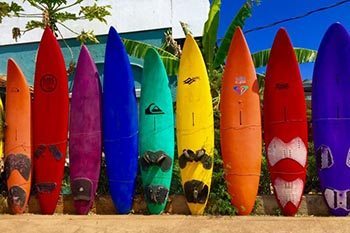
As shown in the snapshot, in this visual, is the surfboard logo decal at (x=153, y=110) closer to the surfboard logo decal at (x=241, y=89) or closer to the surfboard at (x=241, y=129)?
the surfboard at (x=241, y=129)

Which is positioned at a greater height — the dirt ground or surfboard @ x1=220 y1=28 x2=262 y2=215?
surfboard @ x1=220 y1=28 x2=262 y2=215

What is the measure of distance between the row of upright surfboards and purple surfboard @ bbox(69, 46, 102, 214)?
12 mm

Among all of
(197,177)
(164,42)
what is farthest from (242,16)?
(197,177)

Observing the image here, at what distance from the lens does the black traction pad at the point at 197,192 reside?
4.61m

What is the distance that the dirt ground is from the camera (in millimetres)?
4016

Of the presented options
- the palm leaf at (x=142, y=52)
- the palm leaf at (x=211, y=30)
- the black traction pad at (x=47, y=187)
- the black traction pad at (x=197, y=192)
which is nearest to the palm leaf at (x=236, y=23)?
the palm leaf at (x=211, y=30)

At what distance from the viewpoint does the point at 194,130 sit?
15.8 ft

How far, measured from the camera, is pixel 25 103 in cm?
502

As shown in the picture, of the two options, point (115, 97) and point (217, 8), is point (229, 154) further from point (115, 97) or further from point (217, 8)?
point (217, 8)

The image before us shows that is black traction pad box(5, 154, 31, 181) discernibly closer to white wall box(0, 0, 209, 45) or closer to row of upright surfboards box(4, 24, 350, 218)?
row of upright surfboards box(4, 24, 350, 218)

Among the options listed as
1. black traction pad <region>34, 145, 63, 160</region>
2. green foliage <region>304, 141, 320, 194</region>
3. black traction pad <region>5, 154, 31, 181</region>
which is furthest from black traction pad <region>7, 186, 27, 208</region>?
green foliage <region>304, 141, 320, 194</region>

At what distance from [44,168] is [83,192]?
0.58m

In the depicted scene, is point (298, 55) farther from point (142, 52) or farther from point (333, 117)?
point (333, 117)

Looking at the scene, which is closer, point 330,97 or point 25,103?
point 330,97
